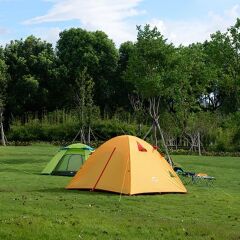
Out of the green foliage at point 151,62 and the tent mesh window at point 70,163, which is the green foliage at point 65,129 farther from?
the tent mesh window at point 70,163

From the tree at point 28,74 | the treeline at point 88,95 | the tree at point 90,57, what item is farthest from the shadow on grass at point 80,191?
the tree at point 90,57

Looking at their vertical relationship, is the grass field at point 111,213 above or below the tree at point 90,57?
below

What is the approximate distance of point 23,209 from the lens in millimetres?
10961

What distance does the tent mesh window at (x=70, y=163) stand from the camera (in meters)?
21.1

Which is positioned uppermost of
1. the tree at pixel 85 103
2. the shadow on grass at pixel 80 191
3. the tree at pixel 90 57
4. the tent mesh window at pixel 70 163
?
the tree at pixel 90 57

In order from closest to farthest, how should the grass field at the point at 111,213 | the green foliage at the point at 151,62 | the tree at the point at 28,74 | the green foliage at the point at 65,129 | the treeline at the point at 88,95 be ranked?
1. the grass field at the point at 111,213
2. the green foliage at the point at 151,62
3. the treeline at the point at 88,95
4. the green foliage at the point at 65,129
5. the tree at the point at 28,74

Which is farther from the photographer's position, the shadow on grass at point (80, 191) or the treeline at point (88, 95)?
the treeline at point (88, 95)

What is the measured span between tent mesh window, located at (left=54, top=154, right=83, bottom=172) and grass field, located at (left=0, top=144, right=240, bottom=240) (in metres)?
3.20

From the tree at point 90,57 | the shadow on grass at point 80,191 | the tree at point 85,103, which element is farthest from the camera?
the tree at point 90,57

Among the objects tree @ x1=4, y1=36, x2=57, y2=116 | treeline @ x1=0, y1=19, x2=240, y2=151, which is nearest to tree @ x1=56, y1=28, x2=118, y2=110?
treeline @ x1=0, y1=19, x2=240, y2=151

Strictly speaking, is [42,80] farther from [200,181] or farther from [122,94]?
[200,181]

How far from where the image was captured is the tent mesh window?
21.1 metres

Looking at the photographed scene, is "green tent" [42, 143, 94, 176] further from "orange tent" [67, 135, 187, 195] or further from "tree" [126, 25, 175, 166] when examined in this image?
"tree" [126, 25, 175, 166]

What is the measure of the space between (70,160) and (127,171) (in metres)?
6.74
